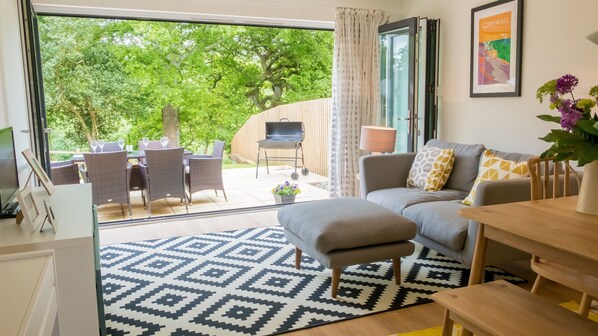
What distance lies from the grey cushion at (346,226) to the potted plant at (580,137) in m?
1.13

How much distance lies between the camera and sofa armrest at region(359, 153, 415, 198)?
406 cm

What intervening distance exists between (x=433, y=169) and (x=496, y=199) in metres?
1.12

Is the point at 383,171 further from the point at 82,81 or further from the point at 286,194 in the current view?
the point at 82,81

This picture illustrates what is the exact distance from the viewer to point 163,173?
5.38 metres

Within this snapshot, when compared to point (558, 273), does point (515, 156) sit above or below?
above

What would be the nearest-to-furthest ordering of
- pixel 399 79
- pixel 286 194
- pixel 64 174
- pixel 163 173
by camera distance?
pixel 64 174
pixel 399 79
pixel 163 173
pixel 286 194

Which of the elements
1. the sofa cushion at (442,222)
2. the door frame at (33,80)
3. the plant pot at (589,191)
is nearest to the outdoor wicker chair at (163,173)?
the door frame at (33,80)

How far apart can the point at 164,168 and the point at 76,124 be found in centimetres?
543

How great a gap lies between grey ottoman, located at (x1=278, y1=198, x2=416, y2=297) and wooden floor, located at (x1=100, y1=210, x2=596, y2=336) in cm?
35

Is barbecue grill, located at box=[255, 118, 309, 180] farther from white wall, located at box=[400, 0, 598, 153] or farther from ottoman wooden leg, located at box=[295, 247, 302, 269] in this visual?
ottoman wooden leg, located at box=[295, 247, 302, 269]

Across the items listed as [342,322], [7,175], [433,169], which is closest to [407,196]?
[433,169]

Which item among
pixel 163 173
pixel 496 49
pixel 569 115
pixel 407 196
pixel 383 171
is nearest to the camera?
pixel 569 115

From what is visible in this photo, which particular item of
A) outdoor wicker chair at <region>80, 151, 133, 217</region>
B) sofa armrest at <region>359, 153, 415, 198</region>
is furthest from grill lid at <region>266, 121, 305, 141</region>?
sofa armrest at <region>359, 153, 415, 198</region>

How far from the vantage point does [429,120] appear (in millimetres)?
4840
